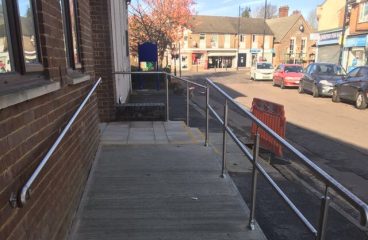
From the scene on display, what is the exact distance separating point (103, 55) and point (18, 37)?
6146 mm

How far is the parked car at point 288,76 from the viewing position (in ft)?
76.3

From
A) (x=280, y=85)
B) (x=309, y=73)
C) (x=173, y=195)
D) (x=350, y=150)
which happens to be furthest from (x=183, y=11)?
(x=173, y=195)

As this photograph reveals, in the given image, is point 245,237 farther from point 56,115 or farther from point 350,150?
point 350,150

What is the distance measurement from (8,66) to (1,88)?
0.95ft

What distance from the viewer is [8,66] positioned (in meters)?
2.28

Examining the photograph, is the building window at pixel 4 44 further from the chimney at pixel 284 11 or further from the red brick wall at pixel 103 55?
the chimney at pixel 284 11

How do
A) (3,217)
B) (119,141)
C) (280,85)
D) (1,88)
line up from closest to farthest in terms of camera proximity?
1. (3,217)
2. (1,88)
3. (119,141)
4. (280,85)

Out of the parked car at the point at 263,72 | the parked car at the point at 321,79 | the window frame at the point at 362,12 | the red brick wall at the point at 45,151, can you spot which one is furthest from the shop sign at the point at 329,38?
the red brick wall at the point at 45,151

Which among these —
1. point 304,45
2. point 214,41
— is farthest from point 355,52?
point 304,45

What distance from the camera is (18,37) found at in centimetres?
232

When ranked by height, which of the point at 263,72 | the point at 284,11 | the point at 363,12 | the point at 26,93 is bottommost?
the point at 263,72

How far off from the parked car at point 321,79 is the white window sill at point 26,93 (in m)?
16.8

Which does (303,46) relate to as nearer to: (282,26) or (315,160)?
(282,26)

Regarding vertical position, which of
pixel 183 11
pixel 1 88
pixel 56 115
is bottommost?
pixel 56 115
